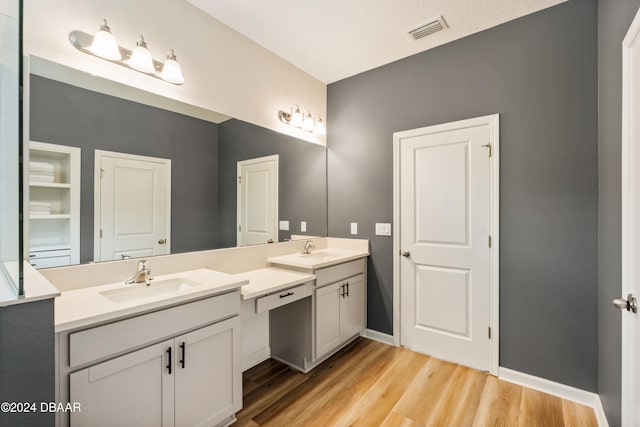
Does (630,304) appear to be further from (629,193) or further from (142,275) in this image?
(142,275)

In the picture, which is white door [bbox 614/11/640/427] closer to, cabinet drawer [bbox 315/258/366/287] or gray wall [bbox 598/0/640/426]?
gray wall [bbox 598/0/640/426]

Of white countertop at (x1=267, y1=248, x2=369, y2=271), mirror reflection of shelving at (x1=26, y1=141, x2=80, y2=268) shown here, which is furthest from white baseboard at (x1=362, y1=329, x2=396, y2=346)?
mirror reflection of shelving at (x1=26, y1=141, x2=80, y2=268)

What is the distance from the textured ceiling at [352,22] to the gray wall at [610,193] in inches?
24.7

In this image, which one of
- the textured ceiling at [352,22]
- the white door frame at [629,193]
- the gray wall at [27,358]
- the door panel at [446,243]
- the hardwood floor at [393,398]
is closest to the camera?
the gray wall at [27,358]

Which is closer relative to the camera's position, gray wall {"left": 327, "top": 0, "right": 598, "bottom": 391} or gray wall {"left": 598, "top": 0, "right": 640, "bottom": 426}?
gray wall {"left": 598, "top": 0, "right": 640, "bottom": 426}

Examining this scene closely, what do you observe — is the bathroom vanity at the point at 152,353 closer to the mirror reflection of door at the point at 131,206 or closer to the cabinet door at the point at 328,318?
the mirror reflection of door at the point at 131,206

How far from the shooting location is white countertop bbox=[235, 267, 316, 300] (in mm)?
1784

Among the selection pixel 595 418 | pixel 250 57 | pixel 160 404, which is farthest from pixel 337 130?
pixel 595 418

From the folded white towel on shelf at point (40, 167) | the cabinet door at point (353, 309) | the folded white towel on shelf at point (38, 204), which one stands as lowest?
the cabinet door at point (353, 309)

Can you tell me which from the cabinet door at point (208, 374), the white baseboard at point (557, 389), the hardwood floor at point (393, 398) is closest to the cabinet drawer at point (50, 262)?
the cabinet door at point (208, 374)

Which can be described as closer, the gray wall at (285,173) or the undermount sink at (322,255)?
the gray wall at (285,173)

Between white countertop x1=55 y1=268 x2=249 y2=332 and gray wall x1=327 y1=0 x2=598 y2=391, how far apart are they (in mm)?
2022

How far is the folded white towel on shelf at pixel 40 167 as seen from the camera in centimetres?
135

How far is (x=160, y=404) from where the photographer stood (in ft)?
4.35
